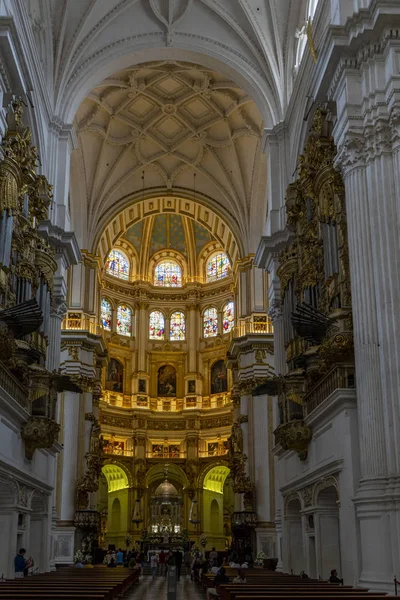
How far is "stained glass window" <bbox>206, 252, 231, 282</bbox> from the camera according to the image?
45756mm

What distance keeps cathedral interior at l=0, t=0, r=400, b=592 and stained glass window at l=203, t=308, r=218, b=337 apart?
0.36ft

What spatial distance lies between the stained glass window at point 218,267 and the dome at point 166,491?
12.6m

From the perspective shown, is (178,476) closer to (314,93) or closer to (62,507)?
(62,507)

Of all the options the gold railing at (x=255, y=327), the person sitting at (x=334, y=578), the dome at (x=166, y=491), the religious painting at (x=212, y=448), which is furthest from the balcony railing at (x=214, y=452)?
the person sitting at (x=334, y=578)

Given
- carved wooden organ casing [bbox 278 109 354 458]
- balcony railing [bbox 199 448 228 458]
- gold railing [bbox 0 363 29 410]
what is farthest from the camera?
balcony railing [bbox 199 448 228 458]

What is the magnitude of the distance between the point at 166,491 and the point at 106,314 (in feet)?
35.2

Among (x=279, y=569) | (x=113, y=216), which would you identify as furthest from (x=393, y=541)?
(x=113, y=216)

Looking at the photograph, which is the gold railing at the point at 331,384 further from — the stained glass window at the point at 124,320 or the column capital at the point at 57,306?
the stained glass window at the point at 124,320

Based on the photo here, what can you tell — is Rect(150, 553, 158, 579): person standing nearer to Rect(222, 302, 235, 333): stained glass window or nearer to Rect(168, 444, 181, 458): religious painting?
Rect(168, 444, 181, 458): religious painting

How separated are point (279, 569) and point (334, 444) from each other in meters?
8.17

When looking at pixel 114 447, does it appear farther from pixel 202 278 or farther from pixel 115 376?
pixel 202 278

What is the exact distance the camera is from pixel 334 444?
16438mm

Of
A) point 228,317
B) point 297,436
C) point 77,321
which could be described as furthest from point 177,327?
point 297,436

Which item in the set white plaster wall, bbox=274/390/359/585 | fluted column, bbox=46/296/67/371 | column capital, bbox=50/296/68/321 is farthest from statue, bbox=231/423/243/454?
white plaster wall, bbox=274/390/359/585
